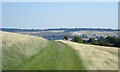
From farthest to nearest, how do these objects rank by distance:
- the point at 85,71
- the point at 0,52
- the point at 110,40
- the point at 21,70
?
the point at 110,40, the point at 0,52, the point at 85,71, the point at 21,70

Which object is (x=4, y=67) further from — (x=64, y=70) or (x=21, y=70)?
(x=64, y=70)

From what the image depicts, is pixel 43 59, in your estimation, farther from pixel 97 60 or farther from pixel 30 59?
pixel 97 60

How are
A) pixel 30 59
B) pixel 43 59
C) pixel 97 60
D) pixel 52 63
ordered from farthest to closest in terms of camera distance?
pixel 97 60
pixel 43 59
pixel 30 59
pixel 52 63

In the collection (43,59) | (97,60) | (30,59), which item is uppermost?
(30,59)

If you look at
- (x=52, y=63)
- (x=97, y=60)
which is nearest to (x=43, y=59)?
(x=52, y=63)

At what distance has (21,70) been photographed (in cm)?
2188

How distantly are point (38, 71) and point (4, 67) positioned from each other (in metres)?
2.51

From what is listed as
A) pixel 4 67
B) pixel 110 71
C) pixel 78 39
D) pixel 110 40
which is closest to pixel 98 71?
pixel 110 71

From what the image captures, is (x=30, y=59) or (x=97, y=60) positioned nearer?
(x=30, y=59)

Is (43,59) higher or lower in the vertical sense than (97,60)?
higher

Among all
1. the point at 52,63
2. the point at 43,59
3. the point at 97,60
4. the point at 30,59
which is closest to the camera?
the point at 52,63

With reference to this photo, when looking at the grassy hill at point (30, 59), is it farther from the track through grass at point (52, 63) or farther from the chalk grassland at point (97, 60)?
the chalk grassland at point (97, 60)

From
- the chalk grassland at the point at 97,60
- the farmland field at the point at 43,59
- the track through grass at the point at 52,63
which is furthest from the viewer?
the chalk grassland at the point at 97,60

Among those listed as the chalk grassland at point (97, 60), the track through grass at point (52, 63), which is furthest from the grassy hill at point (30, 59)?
the chalk grassland at point (97, 60)
